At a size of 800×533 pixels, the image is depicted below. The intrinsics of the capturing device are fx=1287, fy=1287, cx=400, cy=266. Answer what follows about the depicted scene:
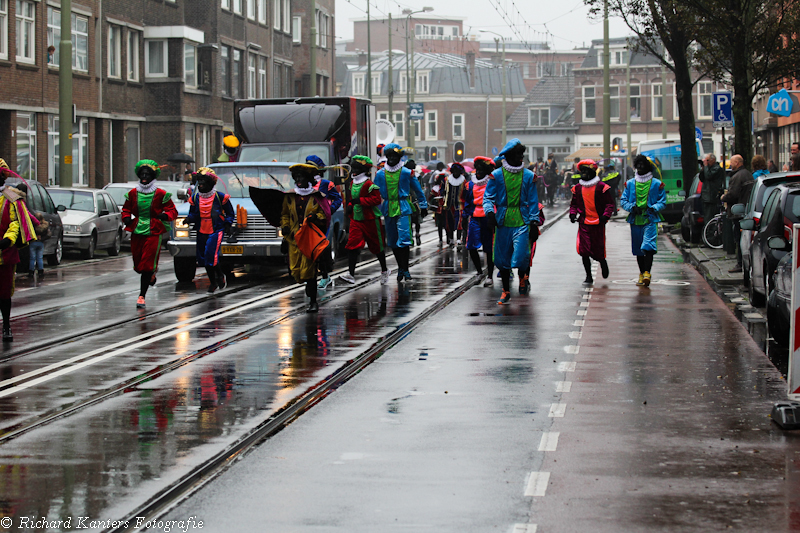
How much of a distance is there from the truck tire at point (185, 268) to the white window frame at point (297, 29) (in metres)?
43.6

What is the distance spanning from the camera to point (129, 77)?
42.2 m

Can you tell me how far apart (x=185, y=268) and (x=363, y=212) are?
9.61ft

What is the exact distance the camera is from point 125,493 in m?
6.14

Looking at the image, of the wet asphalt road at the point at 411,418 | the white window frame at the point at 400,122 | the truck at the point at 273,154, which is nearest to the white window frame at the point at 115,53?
the truck at the point at 273,154

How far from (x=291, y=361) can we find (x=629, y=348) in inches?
119

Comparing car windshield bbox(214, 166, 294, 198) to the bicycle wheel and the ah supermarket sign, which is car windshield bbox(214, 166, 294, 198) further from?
the bicycle wheel

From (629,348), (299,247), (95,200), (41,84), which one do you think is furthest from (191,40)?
(629,348)

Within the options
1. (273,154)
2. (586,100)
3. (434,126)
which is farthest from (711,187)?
(434,126)

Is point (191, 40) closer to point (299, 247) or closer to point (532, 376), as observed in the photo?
point (299, 247)

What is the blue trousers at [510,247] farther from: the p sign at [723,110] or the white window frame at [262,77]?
the white window frame at [262,77]

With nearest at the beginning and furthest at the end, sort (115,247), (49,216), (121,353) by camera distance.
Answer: (121,353), (49,216), (115,247)

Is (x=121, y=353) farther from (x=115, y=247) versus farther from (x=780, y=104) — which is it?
(x=115, y=247)

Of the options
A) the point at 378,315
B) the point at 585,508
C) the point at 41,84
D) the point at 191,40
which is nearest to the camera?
the point at 585,508

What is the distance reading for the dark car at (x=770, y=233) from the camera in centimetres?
1266
